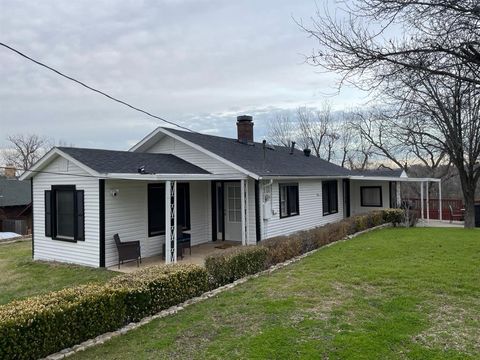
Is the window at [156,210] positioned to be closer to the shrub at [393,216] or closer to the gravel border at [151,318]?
the gravel border at [151,318]

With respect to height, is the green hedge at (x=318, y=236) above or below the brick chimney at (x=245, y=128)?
below

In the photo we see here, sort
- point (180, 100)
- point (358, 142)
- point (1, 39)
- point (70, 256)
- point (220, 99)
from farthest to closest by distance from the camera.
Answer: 1. point (358, 142)
2. point (220, 99)
3. point (180, 100)
4. point (70, 256)
5. point (1, 39)

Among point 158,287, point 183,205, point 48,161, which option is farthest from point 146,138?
point 158,287

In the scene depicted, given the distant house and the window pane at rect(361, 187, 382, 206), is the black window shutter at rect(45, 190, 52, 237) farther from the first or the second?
the window pane at rect(361, 187, 382, 206)

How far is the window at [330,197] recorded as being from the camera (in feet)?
58.0

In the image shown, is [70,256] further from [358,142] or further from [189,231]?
[358,142]

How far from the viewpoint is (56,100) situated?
54.3 ft

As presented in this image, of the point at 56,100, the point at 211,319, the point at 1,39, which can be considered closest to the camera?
the point at 211,319

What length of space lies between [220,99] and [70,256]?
1094 cm

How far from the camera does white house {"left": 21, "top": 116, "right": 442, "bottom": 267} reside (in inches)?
406

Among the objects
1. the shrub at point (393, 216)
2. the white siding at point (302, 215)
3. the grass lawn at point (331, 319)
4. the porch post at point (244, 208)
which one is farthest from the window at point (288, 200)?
the grass lawn at point (331, 319)

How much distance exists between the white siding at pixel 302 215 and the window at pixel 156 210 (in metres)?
3.26

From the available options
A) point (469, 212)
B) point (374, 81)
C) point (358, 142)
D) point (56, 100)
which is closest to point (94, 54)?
point (56, 100)

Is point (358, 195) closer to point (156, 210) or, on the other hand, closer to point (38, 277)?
point (156, 210)
